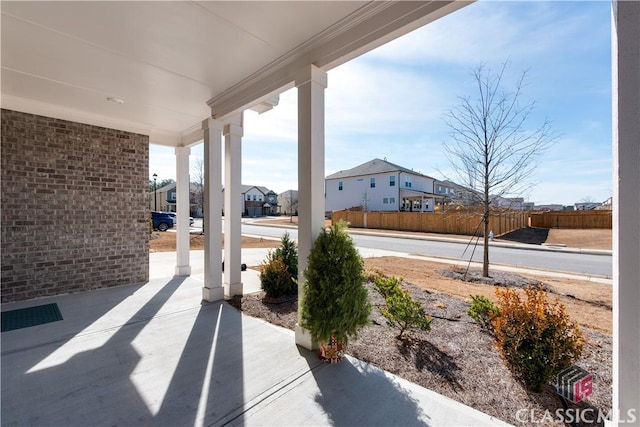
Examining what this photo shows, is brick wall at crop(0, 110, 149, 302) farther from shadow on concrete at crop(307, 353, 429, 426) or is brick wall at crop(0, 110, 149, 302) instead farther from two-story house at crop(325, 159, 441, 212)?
two-story house at crop(325, 159, 441, 212)

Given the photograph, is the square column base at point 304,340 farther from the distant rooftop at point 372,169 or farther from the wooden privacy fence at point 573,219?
the distant rooftop at point 372,169

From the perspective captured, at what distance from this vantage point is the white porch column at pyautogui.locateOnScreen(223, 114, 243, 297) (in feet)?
16.9

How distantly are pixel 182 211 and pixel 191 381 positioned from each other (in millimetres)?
5301

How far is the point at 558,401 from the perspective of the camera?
2340 millimetres

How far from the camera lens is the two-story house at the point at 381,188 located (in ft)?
100

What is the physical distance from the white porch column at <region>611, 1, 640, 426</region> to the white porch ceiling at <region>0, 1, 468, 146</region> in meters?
1.26

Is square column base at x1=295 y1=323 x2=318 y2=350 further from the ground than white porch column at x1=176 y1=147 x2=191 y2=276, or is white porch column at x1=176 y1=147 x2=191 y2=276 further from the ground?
white porch column at x1=176 y1=147 x2=191 y2=276

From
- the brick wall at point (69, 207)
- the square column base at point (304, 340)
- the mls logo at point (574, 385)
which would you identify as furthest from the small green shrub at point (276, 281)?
the mls logo at point (574, 385)

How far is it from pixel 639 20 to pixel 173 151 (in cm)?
816

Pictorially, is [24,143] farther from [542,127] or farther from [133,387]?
[542,127]

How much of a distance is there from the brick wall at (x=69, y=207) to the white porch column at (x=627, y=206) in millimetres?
7684

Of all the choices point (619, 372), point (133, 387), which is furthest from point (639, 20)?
point (133, 387)

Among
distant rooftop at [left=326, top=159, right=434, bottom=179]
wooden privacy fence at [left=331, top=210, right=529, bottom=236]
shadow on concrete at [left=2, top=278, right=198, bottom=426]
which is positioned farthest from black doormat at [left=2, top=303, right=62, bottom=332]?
distant rooftop at [left=326, top=159, right=434, bottom=179]

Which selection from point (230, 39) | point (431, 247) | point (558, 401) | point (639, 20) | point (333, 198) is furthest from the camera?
point (333, 198)
